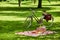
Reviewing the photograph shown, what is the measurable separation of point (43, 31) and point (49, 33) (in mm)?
423

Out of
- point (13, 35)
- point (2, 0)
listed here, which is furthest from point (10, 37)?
point (2, 0)

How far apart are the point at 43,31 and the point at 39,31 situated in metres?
0.24

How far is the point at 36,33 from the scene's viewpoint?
13.8m

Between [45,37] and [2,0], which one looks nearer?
[45,37]

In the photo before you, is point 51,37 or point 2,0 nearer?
point 51,37

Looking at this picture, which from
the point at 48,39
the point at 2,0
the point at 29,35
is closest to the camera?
the point at 48,39

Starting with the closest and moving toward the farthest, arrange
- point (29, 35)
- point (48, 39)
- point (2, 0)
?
point (48, 39) → point (29, 35) → point (2, 0)

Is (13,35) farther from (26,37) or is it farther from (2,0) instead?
(2,0)

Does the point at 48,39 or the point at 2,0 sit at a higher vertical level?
the point at 48,39

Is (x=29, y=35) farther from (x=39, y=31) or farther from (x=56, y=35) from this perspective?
(x=56, y=35)

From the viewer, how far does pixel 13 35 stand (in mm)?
13680

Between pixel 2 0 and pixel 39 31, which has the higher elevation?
pixel 39 31

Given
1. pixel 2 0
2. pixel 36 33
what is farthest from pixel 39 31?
pixel 2 0

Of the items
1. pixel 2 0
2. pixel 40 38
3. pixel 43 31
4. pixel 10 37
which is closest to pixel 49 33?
pixel 43 31
